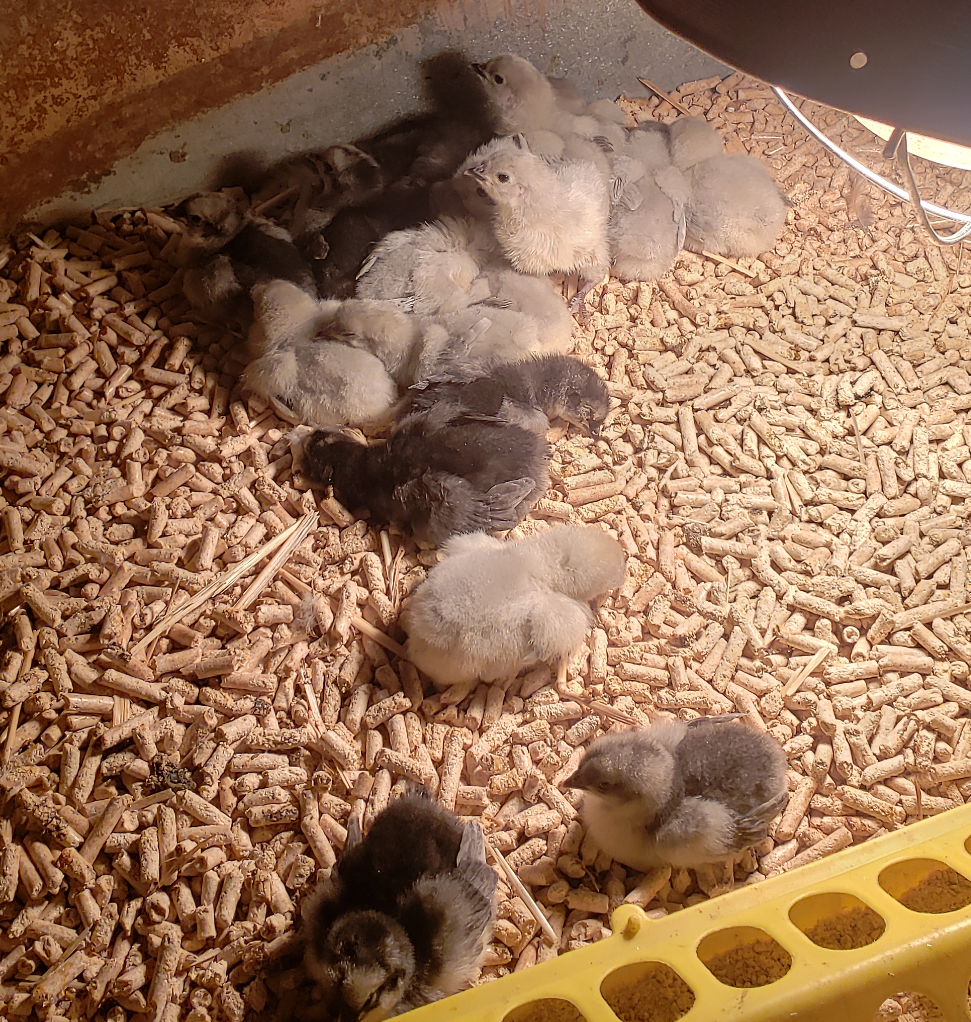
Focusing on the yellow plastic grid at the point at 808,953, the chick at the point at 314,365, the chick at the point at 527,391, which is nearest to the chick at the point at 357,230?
the chick at the point at 314,365

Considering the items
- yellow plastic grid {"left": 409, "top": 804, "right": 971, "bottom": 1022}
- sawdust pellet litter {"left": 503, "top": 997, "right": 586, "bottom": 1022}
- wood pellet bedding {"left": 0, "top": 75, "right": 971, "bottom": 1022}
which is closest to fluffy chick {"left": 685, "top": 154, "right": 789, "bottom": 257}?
wood pellet bedding {"left": 0, "top": 75, "right": 971, "bottom": 1022}

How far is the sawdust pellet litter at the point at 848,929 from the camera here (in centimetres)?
118

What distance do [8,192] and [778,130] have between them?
8.87 feet

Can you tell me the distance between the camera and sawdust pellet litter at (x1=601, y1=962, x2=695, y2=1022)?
4.00ft

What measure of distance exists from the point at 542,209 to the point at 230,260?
944 millimetres

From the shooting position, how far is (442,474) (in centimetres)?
214

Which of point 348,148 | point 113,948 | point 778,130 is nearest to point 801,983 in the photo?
point 113,948

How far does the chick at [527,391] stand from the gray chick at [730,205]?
0.85 m

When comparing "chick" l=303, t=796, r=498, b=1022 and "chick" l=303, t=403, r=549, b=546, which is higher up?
"chick" l=303, t=403, r=549, b=546

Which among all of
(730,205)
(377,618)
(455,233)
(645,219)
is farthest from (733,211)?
(377,618)

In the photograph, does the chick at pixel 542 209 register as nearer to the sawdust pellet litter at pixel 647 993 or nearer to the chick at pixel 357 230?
the chick at pixel 357 230

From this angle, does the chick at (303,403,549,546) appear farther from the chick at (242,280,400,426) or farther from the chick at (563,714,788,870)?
the chick at (563,714,788,870)

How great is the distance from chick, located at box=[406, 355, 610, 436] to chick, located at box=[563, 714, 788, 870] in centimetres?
95

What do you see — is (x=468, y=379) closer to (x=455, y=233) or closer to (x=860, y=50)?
(x=455, y=233)
